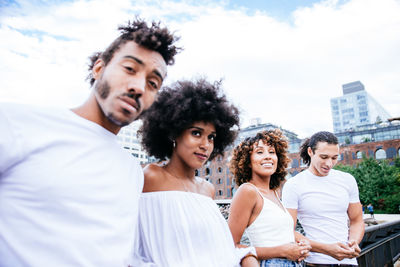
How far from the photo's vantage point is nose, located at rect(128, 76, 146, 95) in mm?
1368

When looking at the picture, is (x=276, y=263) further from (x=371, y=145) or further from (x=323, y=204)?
(x=371, y=145)

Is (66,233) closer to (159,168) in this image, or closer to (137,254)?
(137,254)

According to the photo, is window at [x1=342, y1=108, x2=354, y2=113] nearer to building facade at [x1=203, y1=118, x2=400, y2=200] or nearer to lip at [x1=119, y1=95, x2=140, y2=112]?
building facade at [x1=203, y1=118, x2=400, y2=200]

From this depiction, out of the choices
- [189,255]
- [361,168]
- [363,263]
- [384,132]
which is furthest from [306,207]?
A: [384,132]

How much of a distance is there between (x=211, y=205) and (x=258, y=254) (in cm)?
68

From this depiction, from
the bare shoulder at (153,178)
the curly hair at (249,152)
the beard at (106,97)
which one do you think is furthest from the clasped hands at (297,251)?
the beard at (106,97)

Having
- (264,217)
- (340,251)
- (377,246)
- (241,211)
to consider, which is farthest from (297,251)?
(377,246)

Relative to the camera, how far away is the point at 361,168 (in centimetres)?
3159

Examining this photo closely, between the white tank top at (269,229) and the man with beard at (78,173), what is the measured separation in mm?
1224

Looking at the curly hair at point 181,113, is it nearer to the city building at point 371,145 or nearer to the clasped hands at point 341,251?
the clasped hands at point 341,251

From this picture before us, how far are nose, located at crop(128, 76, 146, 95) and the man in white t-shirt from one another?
2.32 meters

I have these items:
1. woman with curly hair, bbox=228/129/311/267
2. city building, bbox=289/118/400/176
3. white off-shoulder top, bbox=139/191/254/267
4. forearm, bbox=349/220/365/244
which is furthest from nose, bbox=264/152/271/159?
city building, bbox=289/118/400/176

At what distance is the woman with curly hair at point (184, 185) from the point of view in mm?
1528

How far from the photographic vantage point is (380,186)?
30047 millimetres
